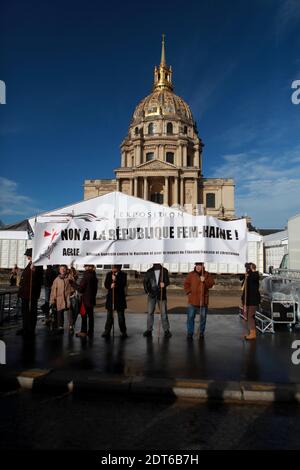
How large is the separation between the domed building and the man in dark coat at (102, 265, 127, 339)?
55170mm

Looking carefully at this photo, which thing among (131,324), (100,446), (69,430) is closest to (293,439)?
(100,446)

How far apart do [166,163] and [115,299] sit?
60464mm

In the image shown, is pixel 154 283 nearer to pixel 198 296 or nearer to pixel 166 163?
pixel 198 296

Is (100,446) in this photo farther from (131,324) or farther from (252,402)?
(131,324)

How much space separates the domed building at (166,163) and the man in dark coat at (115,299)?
5517 centimetres

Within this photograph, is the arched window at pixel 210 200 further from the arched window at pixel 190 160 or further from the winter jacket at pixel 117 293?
the winter jacket at pixel 117 293

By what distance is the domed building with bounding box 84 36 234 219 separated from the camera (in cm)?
6662

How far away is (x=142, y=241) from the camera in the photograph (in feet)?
26.5

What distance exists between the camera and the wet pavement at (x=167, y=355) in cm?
559

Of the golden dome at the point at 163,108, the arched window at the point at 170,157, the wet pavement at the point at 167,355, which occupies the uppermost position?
the golden dome at the point at 163,108

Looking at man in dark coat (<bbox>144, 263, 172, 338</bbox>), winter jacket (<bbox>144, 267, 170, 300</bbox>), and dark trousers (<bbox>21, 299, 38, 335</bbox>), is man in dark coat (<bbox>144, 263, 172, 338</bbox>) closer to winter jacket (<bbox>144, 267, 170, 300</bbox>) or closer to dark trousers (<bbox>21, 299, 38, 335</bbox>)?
winter jacket (<bbox>144, 267, 170, 300</bbox>)

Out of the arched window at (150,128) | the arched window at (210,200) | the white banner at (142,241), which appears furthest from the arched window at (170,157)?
the white banner at (142,241)

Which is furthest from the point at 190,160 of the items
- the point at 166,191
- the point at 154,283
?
the point at 154,283

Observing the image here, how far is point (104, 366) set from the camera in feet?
19.2
